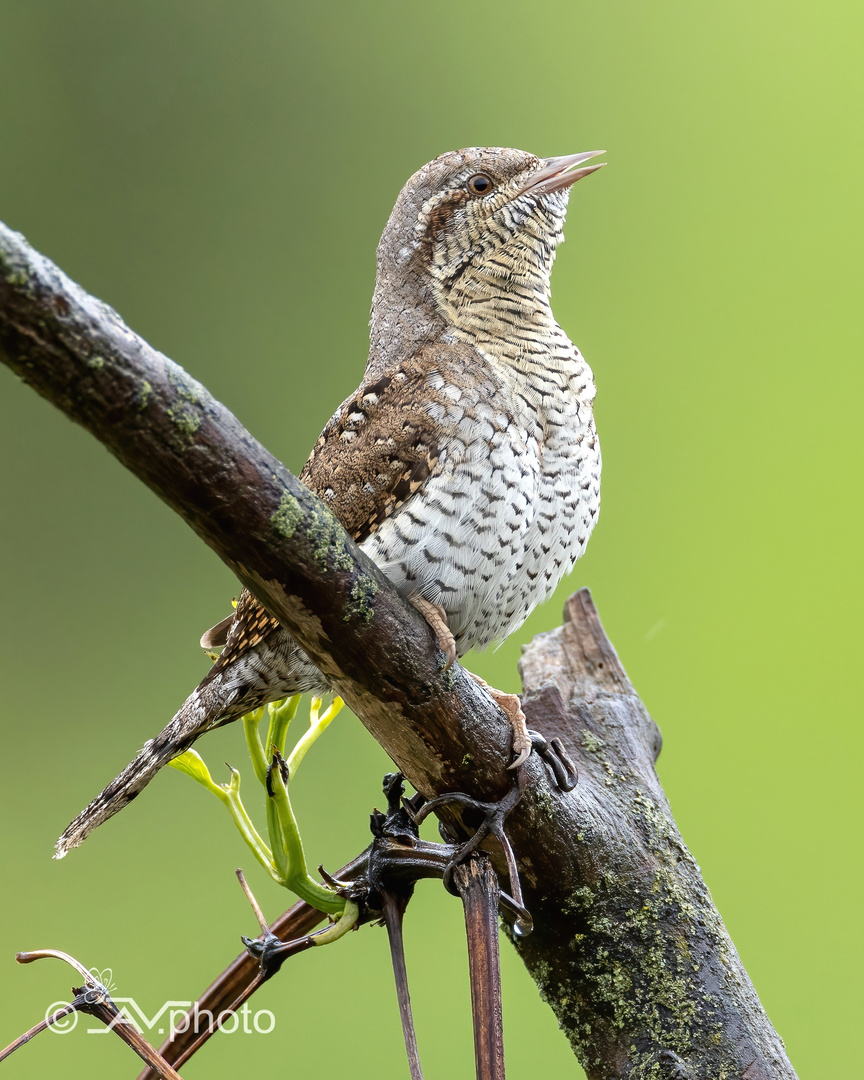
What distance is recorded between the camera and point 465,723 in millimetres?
863

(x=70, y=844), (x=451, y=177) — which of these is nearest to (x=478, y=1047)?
(x=70, y=844)

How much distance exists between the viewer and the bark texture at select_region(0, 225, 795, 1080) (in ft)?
1.82

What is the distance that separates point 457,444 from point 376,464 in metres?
0.09

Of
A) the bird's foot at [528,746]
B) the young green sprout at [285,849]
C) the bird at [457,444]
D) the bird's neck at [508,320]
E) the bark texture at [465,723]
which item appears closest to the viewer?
the bark texture at [465,723]

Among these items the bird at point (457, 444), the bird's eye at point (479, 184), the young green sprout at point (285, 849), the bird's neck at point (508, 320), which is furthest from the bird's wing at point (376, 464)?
the bird's eye at point (479, 184)

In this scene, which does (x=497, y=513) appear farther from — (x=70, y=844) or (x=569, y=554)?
(x=70, y=844)

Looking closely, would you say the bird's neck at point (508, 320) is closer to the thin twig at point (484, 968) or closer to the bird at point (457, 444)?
the bird at point (457, 444)

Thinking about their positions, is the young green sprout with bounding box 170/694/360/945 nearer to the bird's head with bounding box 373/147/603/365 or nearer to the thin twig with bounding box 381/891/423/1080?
the thin twig with bounding box 381/891/423/1080

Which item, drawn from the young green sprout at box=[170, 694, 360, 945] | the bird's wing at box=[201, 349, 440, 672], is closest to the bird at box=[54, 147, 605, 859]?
the bird's wing at box=[201, 349, 440, 672]

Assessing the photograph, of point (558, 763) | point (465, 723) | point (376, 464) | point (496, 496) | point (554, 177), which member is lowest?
point (558, 763)

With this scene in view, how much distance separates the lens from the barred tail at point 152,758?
0.98 metres

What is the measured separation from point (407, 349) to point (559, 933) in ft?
2.37

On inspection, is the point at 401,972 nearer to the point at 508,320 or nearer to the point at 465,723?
the point at 465,723

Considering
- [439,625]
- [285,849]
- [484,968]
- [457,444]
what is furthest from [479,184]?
[484,968]
